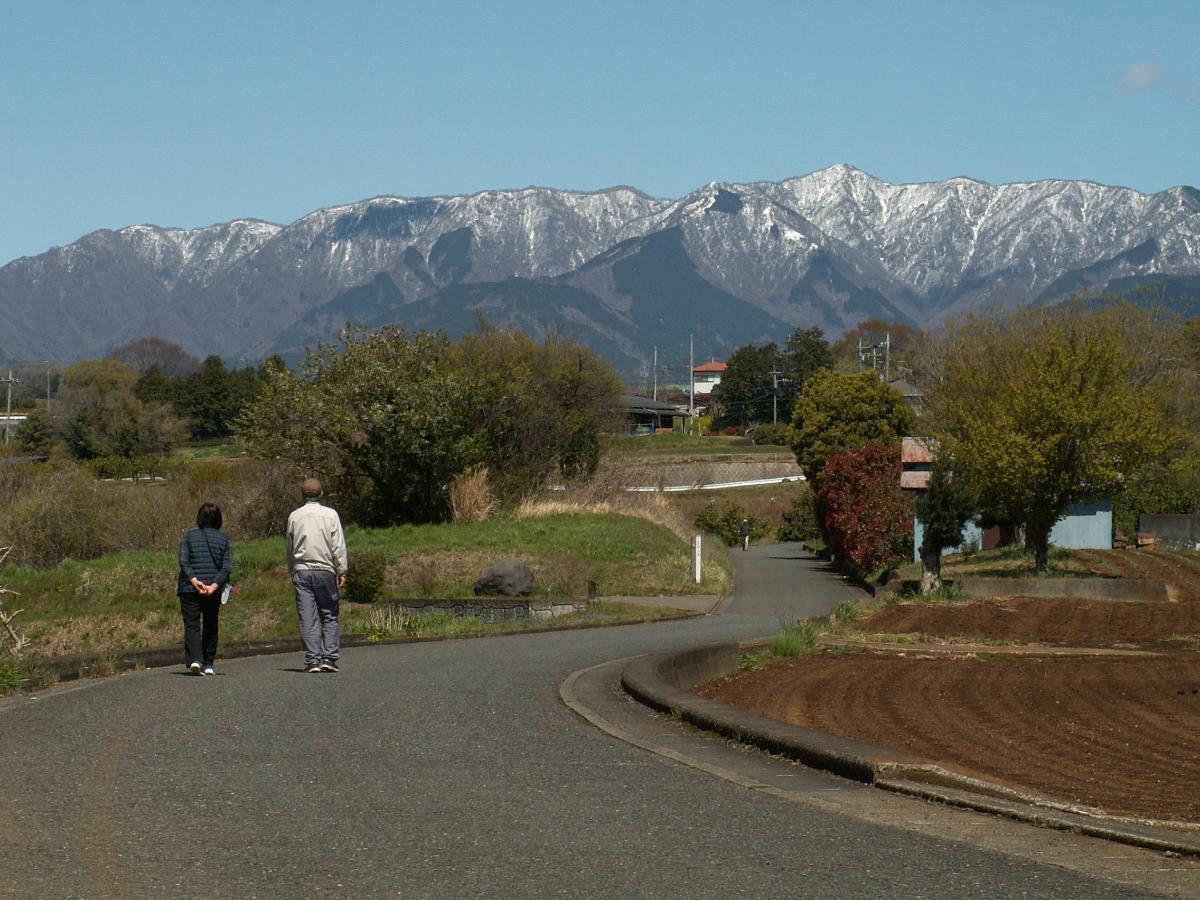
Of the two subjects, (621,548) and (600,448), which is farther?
→ (600,448)

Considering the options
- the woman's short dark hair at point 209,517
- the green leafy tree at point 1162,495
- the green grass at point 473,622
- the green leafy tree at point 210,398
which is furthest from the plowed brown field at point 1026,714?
the green leafy tree at point 210,398

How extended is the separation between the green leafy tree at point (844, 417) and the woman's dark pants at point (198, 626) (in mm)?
53017

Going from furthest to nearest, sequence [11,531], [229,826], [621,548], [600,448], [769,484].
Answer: [769,484], [600,448], [11,531], [621,548], [229,826]

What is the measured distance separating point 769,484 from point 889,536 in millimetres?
51756

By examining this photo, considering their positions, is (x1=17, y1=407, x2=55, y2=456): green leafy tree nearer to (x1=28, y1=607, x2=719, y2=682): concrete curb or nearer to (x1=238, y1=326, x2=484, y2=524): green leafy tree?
(x1=238, y1=326, x2=484, y2=524): green leafy tree

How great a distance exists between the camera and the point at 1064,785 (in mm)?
8891

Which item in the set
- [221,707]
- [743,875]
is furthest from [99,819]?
[221,707]

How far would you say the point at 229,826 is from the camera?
719 centimetres

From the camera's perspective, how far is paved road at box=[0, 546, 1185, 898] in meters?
6.22

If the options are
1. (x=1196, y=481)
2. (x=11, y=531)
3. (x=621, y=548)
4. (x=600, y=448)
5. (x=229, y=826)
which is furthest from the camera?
(x=600, y=448)

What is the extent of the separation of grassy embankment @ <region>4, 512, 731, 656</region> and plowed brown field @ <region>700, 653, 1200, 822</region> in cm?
1905

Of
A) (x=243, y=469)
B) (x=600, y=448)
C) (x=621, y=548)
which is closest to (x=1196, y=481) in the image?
(x=600, y=448)

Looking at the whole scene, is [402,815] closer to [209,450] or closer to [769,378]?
[209,450]

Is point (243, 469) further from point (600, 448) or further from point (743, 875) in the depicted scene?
point (743, 875)
